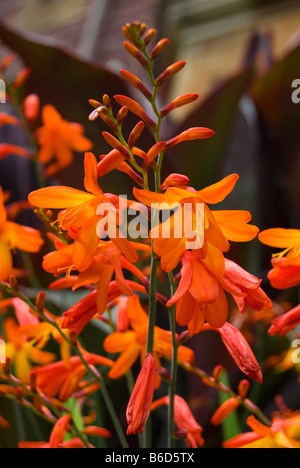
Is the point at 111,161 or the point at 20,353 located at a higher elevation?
the point at 111,161

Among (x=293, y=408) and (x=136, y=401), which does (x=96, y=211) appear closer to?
(x=136, y=401)

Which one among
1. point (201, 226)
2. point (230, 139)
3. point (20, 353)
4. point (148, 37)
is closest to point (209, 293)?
point (201, 226)

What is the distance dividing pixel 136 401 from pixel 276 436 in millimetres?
98

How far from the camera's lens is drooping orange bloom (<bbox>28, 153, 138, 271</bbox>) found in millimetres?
228

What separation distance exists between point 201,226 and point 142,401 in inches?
3.5

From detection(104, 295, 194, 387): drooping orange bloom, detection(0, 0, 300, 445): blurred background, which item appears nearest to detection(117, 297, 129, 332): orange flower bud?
detection(104, 295, 194, 387): drooping orange bloom

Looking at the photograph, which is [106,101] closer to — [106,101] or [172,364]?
[106,101]

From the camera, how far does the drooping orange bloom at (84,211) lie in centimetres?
23

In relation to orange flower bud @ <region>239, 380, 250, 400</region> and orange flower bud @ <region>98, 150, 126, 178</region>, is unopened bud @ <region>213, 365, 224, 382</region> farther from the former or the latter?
orange flower bud @ <region>98, 150, 126, 178</region>

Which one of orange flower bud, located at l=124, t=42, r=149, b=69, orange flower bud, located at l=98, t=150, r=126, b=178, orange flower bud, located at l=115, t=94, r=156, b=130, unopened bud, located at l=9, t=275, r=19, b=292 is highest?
orange flower bud, located at l=124, t=42, r=149, b=69

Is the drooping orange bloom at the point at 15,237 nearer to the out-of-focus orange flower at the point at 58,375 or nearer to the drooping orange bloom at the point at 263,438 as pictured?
the out-of-focus orange flower at the point at 58,375

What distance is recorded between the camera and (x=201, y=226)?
9.0 inches

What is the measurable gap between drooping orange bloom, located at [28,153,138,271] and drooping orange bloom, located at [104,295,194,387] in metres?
0.08

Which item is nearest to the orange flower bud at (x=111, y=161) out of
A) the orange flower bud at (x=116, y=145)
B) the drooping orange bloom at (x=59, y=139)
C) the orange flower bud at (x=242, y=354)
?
the orange flower bud at (x=116, y=145)
